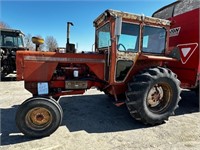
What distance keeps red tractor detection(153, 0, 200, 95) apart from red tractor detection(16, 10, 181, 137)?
0.73m

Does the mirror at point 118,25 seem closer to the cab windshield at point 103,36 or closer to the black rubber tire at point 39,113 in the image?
the cab windshield at point 103,36

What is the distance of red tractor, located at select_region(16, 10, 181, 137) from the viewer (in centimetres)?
323

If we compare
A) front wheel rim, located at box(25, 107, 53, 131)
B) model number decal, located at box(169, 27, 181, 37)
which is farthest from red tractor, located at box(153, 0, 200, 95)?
front wheel rim, located at box(25, 107, 53, 131)

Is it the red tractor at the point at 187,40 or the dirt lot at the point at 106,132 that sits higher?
the red tractor at the point at 187,40

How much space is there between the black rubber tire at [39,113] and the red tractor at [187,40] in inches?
131

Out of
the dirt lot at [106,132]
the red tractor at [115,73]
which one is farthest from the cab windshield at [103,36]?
the dirt lot at [106,132]

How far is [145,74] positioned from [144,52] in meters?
0.66

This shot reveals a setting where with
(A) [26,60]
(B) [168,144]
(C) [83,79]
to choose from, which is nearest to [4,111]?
(A) [26,60]

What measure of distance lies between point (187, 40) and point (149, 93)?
1.99 m

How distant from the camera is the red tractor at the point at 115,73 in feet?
10.6

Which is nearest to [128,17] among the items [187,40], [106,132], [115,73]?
[115,73]

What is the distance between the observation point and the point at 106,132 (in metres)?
3.36

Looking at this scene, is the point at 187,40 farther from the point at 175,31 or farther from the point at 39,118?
the point at 39,118

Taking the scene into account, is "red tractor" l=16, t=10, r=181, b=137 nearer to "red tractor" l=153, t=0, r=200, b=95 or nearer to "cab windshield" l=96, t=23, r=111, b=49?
"cab windshield" l=96, t=23, r=111, b=49
